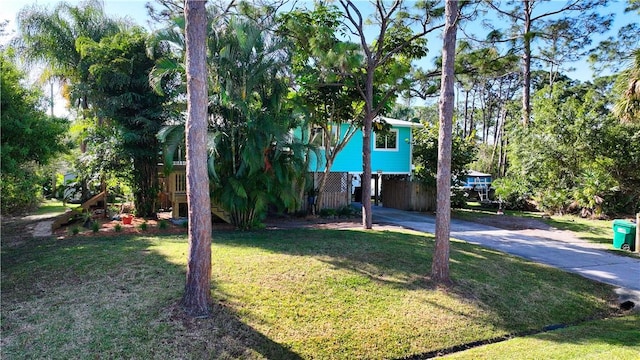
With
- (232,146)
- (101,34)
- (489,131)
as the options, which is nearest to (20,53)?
(101,34)

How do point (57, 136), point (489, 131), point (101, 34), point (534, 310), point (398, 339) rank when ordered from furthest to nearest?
1. point (489, 131)
2. point (101, 34)
3. point (57, 136)
4. point (534, 310)
5. point (398, 339)

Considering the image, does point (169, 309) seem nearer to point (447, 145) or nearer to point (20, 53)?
point (447, 145)

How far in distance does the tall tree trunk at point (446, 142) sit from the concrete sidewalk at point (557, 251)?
3.15 meters

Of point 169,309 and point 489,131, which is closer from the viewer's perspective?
point 169,309

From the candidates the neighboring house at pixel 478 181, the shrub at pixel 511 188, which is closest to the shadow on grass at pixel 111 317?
the shrub at pixel 511 188

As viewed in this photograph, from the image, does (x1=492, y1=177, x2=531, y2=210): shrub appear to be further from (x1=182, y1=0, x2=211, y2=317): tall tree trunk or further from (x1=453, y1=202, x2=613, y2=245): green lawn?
(x1=182, y1=0, x2=211, y2=317): tall tree trunk

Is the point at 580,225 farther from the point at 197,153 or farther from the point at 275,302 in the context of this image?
the point at 197,153

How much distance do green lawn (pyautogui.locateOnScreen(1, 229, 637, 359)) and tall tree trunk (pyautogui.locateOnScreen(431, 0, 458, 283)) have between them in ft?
1.93

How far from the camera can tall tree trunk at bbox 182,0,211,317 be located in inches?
184

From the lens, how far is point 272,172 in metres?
10.1

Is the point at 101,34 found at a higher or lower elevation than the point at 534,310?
higher

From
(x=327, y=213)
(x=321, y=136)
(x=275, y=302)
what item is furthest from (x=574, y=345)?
(x=321, y=136)

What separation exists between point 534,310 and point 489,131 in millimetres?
40262

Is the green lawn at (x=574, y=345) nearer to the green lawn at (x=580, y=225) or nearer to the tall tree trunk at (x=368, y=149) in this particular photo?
the tall tree trunk at (x=368, y=149)
